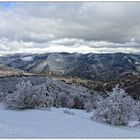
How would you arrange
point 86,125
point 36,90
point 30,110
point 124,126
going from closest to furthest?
point 86,125 → point 124,126 → point 30,110 → point 36,90

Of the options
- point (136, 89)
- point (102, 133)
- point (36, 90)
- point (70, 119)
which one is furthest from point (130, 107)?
point (136, 89)

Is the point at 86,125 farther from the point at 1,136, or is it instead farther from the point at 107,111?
the point at 1,136

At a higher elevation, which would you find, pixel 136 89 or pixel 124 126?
pixel 124 126

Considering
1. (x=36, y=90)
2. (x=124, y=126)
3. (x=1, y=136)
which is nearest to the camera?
(x=1, y=136)

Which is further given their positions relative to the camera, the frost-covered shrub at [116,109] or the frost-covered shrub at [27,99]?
the frost-covered shrub at [27,99]

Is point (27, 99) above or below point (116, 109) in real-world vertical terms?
below

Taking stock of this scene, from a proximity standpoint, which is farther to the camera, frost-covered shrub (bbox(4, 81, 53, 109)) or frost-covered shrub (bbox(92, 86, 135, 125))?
frost-covered shrub (bbox(4, 81, 53, 109))

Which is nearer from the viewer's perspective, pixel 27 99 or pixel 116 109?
pixel 116 109

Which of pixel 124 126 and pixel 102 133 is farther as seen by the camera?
pixel 124 126
